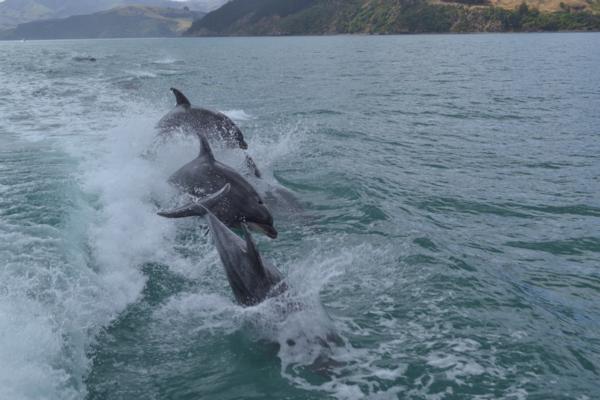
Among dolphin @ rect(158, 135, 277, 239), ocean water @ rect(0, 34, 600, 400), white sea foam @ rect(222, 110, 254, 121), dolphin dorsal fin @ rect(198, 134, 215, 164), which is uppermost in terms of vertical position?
dolphin dorsal fin @ rect(198, 134, 215, 164)

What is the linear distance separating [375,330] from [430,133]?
1941cm

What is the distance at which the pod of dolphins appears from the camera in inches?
364

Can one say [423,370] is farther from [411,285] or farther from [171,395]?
[171,395]

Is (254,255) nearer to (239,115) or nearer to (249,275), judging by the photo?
(249,275)

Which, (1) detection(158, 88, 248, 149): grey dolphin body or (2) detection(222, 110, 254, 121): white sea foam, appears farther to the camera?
(2) detection(222, 110, 254, 121): white sea foam

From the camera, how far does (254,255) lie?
29.6 ft

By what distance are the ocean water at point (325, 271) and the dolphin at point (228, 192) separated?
54 cm

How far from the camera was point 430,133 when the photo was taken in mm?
26984

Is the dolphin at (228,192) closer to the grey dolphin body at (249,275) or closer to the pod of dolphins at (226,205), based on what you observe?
the pod of dolphins at (226,205)

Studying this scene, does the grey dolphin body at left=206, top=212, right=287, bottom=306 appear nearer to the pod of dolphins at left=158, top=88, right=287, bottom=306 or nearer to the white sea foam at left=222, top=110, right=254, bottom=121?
the pod of dolphins at left=158, top=88, right=287, bottom=306

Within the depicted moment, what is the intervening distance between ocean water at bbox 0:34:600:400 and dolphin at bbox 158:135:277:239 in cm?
54

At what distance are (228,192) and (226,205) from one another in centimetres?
41

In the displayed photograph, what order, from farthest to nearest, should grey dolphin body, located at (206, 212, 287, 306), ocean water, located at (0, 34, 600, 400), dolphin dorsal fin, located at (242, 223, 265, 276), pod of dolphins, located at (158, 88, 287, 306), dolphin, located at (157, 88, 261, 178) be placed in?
dolphin, located at (157, 88, 261, 178)
pod of dolphins, located at (158, 88, 287, 306)
grey dolphin body, located at (206, 212, 287, 306)
dolphin dorsal fin, located at (242, 223, 265, 276)
ocean water, located at (0, 34, 600, 400)

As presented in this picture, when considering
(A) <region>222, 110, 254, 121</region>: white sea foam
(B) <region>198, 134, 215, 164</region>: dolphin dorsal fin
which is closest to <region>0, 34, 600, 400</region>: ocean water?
(B) <region>198, 134, 215, 164</region>: dolphin dorsal fin
